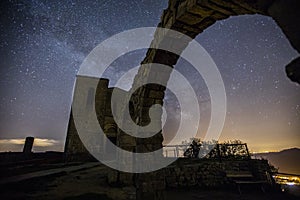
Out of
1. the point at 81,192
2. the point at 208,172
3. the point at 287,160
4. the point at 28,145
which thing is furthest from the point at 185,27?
the point at 287,160

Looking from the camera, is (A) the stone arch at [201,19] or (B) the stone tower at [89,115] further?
(B) the stone tower at [89,115]

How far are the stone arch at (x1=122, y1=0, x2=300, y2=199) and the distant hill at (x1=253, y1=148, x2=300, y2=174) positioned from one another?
30.2 meters

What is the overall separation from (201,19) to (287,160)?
37047 mm

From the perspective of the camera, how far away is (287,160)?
27.5 m

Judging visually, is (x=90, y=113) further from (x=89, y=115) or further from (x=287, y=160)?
(x=287, y=160)

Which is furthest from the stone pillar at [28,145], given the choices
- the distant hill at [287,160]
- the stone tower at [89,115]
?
the distant hill at [287,160]

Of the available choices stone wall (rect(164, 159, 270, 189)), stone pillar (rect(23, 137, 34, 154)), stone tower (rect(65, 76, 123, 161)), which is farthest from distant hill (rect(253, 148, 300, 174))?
stone pillar (rect(23, 137, 34, 154))

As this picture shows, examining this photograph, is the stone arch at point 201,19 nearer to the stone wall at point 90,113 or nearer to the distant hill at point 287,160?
the stone wall at point 90,113

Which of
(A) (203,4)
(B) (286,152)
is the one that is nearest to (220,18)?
(A) (203,4)

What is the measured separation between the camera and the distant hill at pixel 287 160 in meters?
23.8

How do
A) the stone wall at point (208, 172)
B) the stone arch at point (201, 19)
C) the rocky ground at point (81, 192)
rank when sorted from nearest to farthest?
the stone arch at point (201, 19) → the rocky ground at point (81, 192) → the stone wall at point (208, 172)

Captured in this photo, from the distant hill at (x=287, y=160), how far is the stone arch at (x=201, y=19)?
30.2 m

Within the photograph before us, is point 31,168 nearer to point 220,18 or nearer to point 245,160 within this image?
Result: point 220,18

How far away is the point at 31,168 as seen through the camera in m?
7.03
